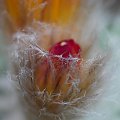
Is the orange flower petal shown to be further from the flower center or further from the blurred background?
the flower center

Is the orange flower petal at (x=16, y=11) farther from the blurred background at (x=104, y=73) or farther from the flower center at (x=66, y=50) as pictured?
the flower center at (x=66, y=50)

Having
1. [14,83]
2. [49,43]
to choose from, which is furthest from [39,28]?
[14,83]

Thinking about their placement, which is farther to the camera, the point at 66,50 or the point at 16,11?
the point at 16,11

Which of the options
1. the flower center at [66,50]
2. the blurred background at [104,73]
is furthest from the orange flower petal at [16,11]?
the flower center at [66,50]

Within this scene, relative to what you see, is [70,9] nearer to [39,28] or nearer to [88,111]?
[39,28]

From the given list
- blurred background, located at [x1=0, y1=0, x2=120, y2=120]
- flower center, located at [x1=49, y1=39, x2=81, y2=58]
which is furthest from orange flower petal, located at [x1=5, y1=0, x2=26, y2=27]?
flower center, located at [x1=49, y1=39, x2=81, y2=58]

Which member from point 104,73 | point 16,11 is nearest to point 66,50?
point 104,73

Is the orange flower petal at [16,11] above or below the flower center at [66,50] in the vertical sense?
above

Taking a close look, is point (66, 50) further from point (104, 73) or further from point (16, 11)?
point (16, 11)
